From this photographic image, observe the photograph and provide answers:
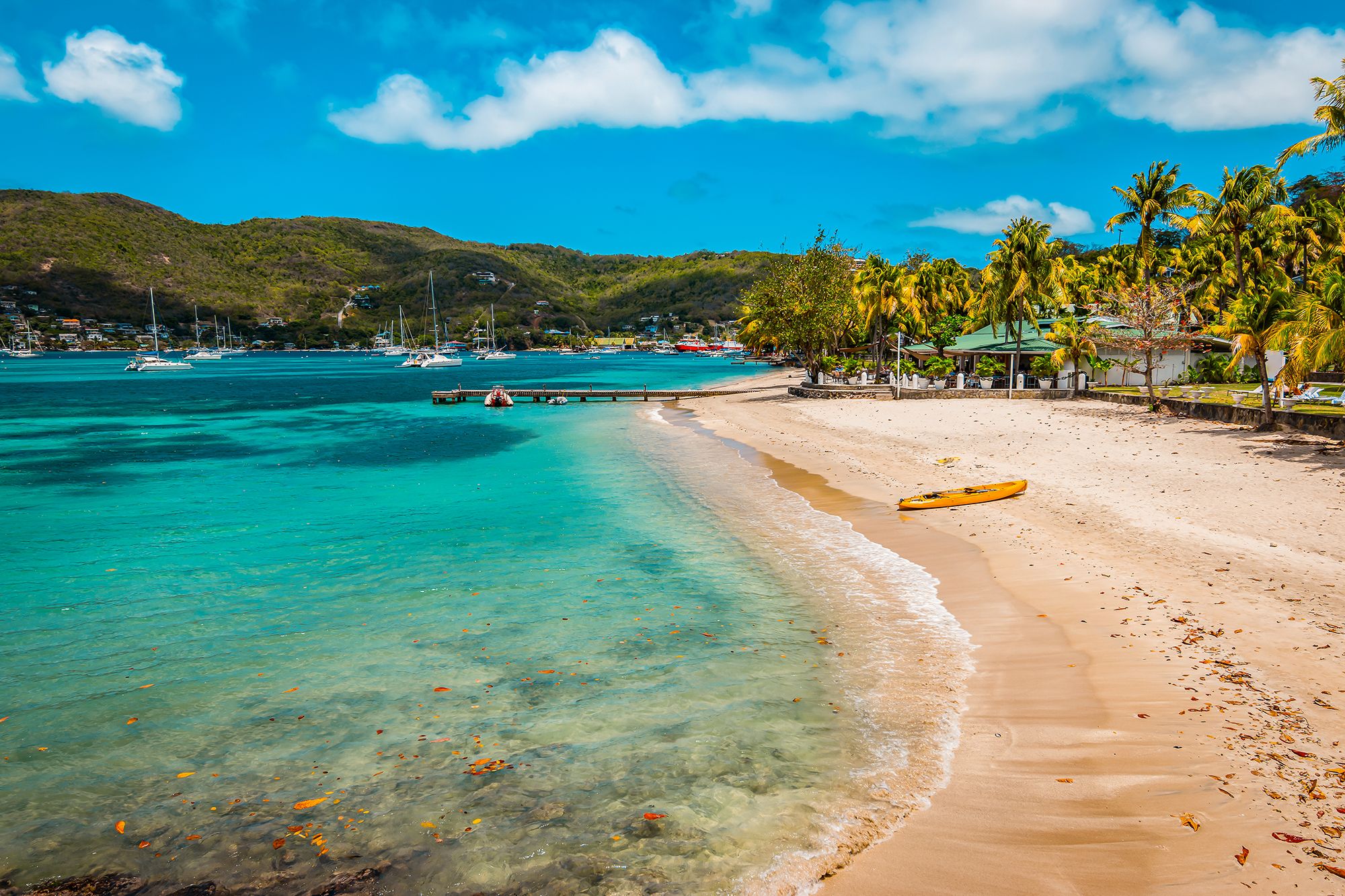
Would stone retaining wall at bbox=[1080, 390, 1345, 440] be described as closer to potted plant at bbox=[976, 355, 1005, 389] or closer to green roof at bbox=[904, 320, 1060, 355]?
green roof at bbox=[904, 320, 1060, 355]

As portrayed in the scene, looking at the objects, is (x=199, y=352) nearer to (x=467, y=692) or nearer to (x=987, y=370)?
(x=987, y=370)

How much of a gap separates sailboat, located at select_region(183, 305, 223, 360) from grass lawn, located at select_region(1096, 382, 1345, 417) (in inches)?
7147

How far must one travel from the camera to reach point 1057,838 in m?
5.42

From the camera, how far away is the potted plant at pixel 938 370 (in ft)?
164

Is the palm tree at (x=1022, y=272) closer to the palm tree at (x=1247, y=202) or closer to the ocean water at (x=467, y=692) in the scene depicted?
the palm tree at (x=1247, y=202)

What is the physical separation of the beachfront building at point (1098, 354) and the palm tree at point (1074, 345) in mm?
901

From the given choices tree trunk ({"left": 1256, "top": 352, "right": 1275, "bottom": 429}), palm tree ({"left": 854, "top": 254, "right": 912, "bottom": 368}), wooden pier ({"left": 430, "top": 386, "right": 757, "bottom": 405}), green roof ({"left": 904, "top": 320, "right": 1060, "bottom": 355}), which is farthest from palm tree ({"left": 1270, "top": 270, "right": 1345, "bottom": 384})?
wooden pier ({"left": 430, "top": 386, "right": 757, "bottom": 405})

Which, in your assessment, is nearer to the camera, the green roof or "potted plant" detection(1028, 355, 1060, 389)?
"potted plant" detection(1028, 355, 1060, 389)

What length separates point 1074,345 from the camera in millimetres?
41000

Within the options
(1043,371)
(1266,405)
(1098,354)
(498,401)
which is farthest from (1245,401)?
(498,401)

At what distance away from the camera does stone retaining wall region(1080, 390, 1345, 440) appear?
72.0 ft

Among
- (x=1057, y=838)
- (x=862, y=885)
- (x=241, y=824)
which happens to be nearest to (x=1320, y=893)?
(x=1057, y=838)

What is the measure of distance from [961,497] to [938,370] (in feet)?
115

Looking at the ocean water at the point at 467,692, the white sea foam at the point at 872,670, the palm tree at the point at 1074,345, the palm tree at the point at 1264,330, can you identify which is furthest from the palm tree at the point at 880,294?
the white sea foam at the point at 872,670
